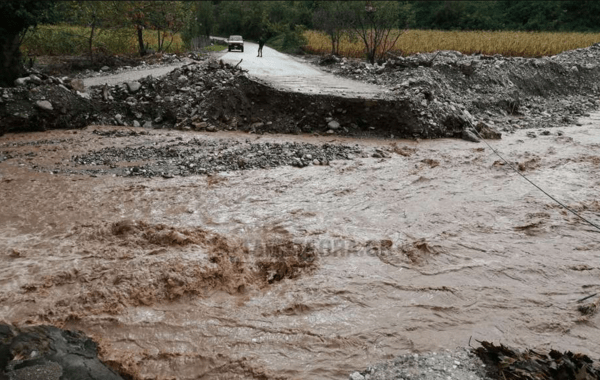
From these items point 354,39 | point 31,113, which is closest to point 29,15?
point 31,113

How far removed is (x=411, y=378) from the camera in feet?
9.89

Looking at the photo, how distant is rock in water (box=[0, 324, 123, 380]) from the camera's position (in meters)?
2.70

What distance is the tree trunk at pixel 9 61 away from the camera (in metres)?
9.16

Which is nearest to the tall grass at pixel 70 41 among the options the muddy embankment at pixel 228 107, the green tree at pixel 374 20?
the muddy embankment at pixel 228 107

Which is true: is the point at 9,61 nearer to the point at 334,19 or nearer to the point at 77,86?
the point at 77,86

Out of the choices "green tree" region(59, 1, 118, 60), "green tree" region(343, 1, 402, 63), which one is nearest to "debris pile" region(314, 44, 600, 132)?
"green tree" region(343, 1, 402, 63)

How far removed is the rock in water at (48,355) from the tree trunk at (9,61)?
8175mm

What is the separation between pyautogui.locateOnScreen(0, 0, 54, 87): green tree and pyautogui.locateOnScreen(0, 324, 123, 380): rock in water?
27.2 feet

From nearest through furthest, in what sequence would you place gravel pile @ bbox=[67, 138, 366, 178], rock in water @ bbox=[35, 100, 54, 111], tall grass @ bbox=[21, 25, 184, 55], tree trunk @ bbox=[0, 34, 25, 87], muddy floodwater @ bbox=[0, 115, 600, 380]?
1. muddy floodwater @ bbox=[0, 115, 600, 380]
2. gravel pile @ bbox=[67, 138, 366, 178]
3. rock in water @ bbox=[35, 100, 54, 111]
4. tree trunk @ bbox=[0, 34, 25, 87]
5. tall grass @ bbox=[21, 25, 184, 55]

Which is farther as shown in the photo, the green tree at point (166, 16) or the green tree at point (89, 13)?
the green tree at point (166, 16)

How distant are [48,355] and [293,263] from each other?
2.36m

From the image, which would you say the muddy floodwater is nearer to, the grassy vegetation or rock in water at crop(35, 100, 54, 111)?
rock in water at crop(35, 100, 54, 111)

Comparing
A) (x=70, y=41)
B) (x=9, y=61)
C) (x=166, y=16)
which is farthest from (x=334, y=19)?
(x=9, y=61)

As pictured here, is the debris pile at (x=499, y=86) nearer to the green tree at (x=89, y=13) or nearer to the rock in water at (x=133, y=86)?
the rock in water at (x=133, y=86)
